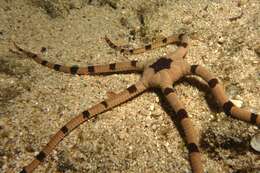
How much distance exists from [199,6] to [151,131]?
3.27m

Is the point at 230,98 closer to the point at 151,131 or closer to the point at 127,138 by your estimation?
the point at 151,131

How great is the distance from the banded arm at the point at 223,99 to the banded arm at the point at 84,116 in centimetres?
98

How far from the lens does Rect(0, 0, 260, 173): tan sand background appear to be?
15.6 ft

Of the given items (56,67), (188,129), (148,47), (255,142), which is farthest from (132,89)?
(255,142)

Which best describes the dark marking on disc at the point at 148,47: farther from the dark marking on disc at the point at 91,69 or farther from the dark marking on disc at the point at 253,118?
the dark marking on disc at the point at 253,118

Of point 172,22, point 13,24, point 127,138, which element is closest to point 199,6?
point 172,22

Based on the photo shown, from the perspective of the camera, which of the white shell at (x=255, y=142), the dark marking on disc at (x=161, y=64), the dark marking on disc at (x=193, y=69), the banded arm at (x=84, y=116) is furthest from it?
the dark marking on disc at (x=161, y=64)

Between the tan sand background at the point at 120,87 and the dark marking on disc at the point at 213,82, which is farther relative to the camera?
the dark marking on disc at the point at 213,82

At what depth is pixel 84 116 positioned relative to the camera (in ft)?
17.3

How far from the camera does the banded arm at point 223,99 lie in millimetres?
4414

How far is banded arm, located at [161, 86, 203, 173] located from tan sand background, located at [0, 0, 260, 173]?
0.15 meters

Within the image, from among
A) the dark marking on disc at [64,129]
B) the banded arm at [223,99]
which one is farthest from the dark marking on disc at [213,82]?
the dark marking on disc at [64,129]

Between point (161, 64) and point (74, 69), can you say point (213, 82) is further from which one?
point (74, 69)

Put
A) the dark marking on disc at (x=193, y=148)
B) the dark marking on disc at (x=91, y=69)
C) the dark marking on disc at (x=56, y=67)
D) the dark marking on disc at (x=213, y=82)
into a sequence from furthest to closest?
the dark marking on disc at (x=56, y=67) → the dark marking on disc at (x=91, y=69) → the dark marking on disc at (x=213, y=82) → the dark marking on disc at (x=193, y=148)
